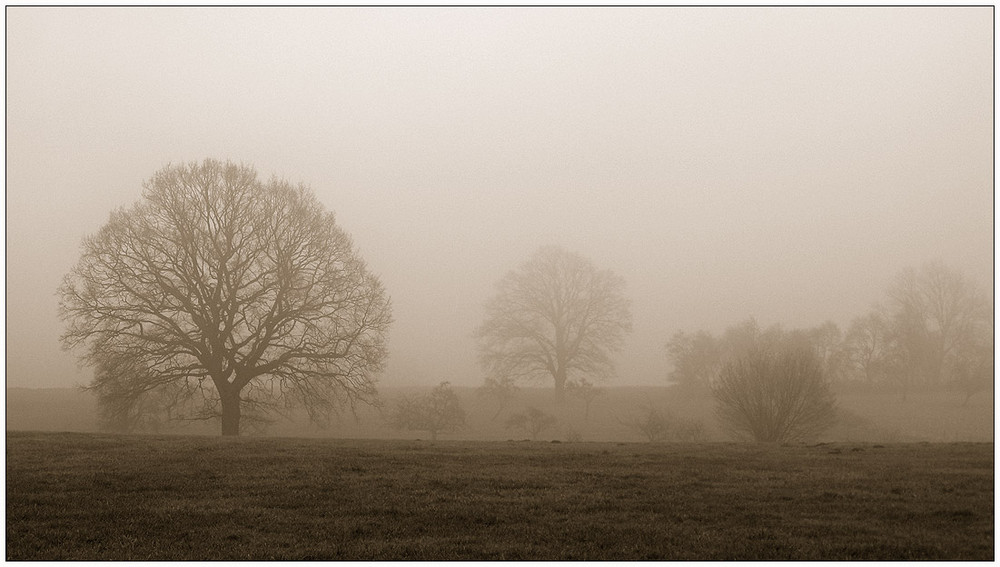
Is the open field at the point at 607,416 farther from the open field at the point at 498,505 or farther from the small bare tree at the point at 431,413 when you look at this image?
the open field at the point at 498,505

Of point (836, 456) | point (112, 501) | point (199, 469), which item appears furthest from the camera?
point (836, 456)

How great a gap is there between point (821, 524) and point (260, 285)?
23754 mm

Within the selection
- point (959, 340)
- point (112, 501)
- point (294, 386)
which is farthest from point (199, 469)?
point (959, 340)

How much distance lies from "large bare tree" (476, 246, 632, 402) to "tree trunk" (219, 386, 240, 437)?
1749 cm

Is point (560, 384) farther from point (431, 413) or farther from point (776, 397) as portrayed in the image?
point (776, 397)

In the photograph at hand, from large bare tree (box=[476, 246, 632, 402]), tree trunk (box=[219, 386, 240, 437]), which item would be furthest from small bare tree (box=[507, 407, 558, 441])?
tree trunk (box=[219, 386, 240, 437])

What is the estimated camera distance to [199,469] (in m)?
18.6

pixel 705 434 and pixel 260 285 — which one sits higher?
pixel 260 285

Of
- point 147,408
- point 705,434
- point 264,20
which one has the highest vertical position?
point 264,20

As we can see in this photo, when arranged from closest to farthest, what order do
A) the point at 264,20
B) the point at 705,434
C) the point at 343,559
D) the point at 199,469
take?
1. the point at 343,559
2. the point at 199,469
3. the point at 264,20
4. the point at 705,434

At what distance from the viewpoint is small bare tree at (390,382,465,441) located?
119 feet

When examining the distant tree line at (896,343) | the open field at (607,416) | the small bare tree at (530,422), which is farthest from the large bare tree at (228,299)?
the distant tree line at (896,343)

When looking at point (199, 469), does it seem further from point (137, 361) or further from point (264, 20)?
point (264, 20)

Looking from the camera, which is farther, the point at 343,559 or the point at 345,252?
the point at 345,252
